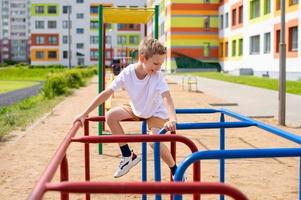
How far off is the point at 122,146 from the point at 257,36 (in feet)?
114

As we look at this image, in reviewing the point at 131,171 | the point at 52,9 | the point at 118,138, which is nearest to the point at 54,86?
the point at 131,171

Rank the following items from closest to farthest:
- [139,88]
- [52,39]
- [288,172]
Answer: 1. [139,88]
2. [288,172]
3. [52,39]

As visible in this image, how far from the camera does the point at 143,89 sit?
4473 mm

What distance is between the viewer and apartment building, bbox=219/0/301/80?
97.1 feet

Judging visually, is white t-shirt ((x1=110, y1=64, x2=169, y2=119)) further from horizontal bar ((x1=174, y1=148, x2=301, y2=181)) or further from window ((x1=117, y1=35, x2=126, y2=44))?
window ((x1=117, y1=35, x2=126, y2=44))

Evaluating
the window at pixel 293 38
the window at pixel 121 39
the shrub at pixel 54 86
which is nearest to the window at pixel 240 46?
the window at pixel 293 38

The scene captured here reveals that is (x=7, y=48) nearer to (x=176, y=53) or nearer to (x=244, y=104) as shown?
(x=176, y=53)

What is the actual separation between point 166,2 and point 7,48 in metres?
97.4

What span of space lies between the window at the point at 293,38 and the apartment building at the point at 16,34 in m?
117

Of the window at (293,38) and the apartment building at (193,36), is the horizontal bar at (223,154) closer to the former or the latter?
the window at (293,38)

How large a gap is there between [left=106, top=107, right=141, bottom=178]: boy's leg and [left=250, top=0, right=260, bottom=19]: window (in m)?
34.4

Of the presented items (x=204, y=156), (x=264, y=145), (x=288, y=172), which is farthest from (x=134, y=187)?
(x=264, y=145)

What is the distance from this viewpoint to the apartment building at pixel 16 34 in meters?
140

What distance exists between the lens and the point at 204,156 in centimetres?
265
